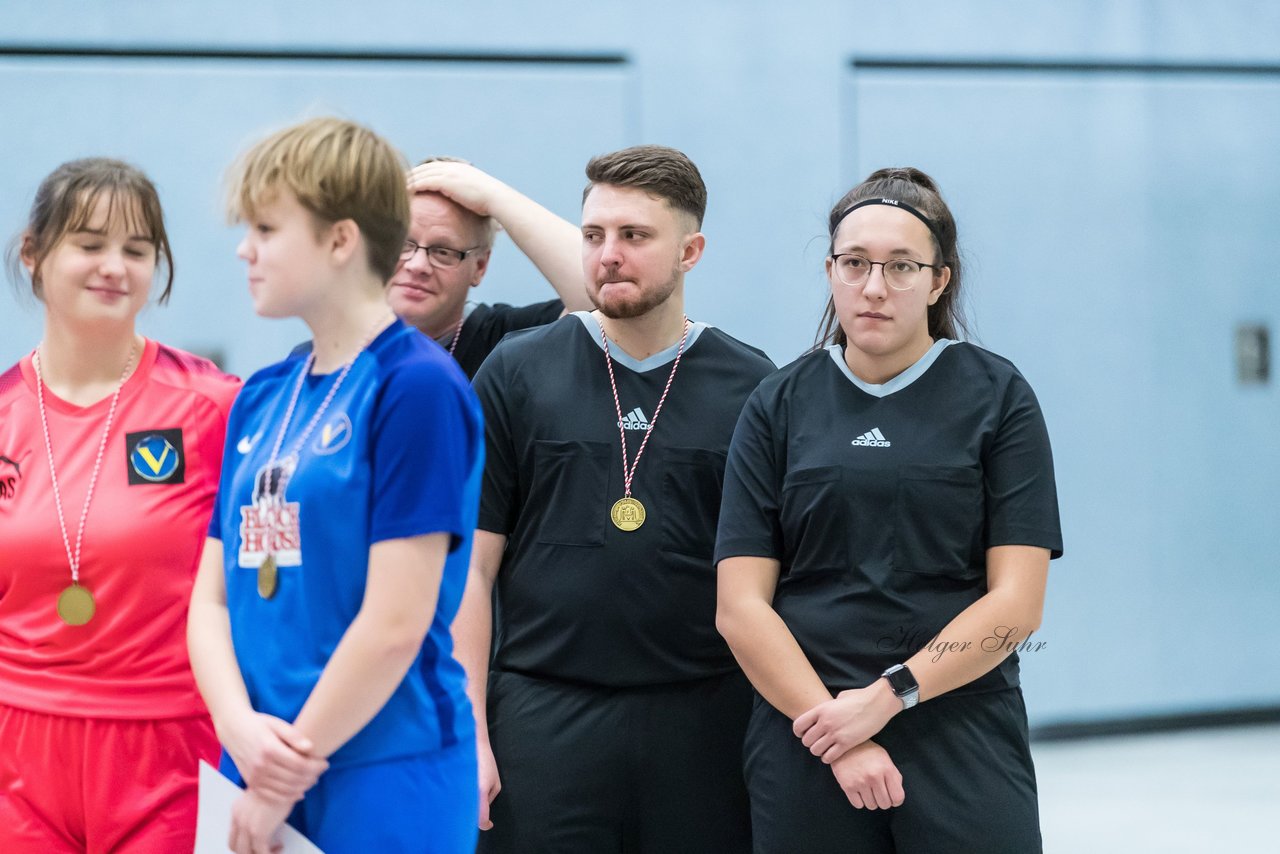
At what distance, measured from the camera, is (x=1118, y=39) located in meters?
4.83

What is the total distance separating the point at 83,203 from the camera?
180cm

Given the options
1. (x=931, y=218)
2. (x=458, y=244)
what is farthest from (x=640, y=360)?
(x=931, y=218)

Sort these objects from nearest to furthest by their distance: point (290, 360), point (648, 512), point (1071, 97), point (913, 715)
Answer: point (290, 360) < point (913, 715) < point (648, 512) < point (1071, 97)

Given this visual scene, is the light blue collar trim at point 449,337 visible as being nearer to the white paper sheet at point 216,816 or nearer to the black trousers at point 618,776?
the black trousers at point 618,776

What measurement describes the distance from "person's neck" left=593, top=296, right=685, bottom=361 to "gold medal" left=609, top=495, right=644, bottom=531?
0.28 metres

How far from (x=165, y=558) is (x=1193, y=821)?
3415 mm

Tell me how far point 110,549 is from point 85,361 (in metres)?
0.29

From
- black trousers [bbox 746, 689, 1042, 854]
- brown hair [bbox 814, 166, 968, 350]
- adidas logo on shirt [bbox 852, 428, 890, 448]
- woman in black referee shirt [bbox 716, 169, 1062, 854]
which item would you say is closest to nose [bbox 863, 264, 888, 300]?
woman in black referee shirt [bbox 716, 169, 1062, 854]

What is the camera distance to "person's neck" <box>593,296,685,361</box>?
2.30 meters

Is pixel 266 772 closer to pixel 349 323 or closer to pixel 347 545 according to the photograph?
pixel 347 545

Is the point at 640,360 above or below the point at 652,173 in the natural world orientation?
below

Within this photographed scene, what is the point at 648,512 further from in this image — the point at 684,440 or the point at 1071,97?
the point at 1071,97

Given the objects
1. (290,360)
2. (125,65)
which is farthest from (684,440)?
(125,65)

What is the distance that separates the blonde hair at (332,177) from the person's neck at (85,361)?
52cm
